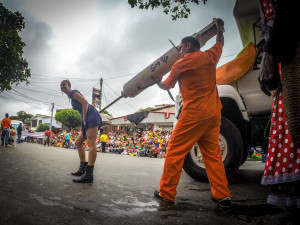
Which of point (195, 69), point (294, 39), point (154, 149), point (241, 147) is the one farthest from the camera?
point (154, 149)

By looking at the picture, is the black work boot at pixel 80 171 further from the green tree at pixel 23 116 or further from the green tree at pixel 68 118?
the green tree at pixel 23 116

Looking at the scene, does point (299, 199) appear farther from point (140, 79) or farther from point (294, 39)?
point (140, 79)

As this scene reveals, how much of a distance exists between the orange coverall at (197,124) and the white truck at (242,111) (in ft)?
3.02

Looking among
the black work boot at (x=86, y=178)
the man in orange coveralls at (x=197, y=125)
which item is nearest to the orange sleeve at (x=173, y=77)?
the man in orange coveralls at (x=197, y=125)

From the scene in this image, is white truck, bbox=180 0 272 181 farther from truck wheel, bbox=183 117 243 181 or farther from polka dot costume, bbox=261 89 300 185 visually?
polka dot costume, bbox=261 89 300 185

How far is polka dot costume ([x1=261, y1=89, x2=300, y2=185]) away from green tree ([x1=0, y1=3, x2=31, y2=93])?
11.6 m

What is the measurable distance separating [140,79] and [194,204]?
12.3ft

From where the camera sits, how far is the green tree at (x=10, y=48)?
9.90m

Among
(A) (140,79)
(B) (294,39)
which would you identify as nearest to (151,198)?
(B) (294,39)

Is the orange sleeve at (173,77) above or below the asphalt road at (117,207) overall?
above

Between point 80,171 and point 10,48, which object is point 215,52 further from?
point 10,48

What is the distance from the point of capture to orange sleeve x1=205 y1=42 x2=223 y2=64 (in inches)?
88.8

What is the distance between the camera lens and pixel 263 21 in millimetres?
1740

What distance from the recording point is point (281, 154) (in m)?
1.44
